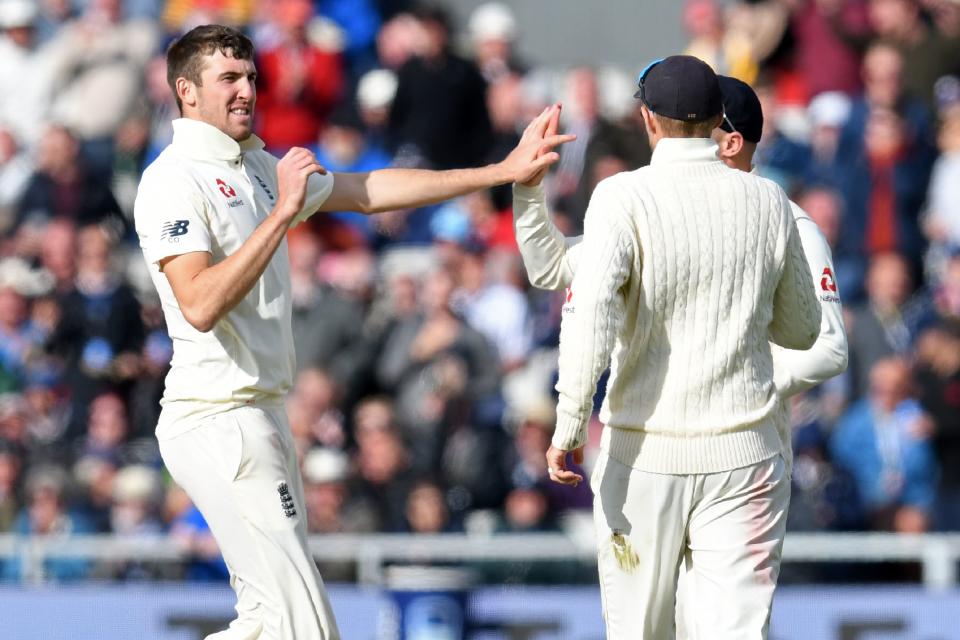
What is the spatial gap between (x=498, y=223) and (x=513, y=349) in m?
1.24

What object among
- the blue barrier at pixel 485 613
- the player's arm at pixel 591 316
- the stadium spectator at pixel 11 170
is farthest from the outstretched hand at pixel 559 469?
the stadium spectator at pixel 11 170

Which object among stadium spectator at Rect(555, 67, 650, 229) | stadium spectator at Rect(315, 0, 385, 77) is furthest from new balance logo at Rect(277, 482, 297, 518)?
stadium spectator at Rect(315, 0, 385, 77)

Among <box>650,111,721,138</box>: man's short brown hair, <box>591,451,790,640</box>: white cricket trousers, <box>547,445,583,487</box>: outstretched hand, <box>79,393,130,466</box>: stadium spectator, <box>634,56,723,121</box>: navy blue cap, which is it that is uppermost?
<box>634,56,723,121</box>: navy blue cap

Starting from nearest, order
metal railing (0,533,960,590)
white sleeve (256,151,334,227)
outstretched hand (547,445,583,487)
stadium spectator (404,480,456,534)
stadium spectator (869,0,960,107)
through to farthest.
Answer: outstretched hand (547,445,583,487)
white sleeve (256,151,334,227)
metal railing (0,533,960,590)
stadium spectator (404,480,456,534)
stadium spectator (869,0,960,107)

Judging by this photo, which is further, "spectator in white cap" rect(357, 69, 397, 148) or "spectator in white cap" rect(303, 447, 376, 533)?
"spectator in white cap" rect(357, 69, 397, 148)

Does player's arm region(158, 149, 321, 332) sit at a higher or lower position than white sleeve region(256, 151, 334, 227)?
lower

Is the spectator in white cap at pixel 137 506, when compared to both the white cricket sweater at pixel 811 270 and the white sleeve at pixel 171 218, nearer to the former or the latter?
the white cricket sweater at pixel 811 270

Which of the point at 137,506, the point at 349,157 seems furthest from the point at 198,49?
the point at 349,157

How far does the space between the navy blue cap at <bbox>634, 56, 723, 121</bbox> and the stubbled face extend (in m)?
1.39

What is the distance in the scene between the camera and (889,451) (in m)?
10.4

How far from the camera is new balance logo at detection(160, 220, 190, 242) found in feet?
18.6

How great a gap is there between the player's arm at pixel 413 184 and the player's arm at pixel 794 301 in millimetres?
974

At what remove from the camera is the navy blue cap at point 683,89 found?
5559mm

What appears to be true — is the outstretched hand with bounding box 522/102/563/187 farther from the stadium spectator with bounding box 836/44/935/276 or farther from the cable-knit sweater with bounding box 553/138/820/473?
A: the stadium spectator with bounding box 836/44/935/276
